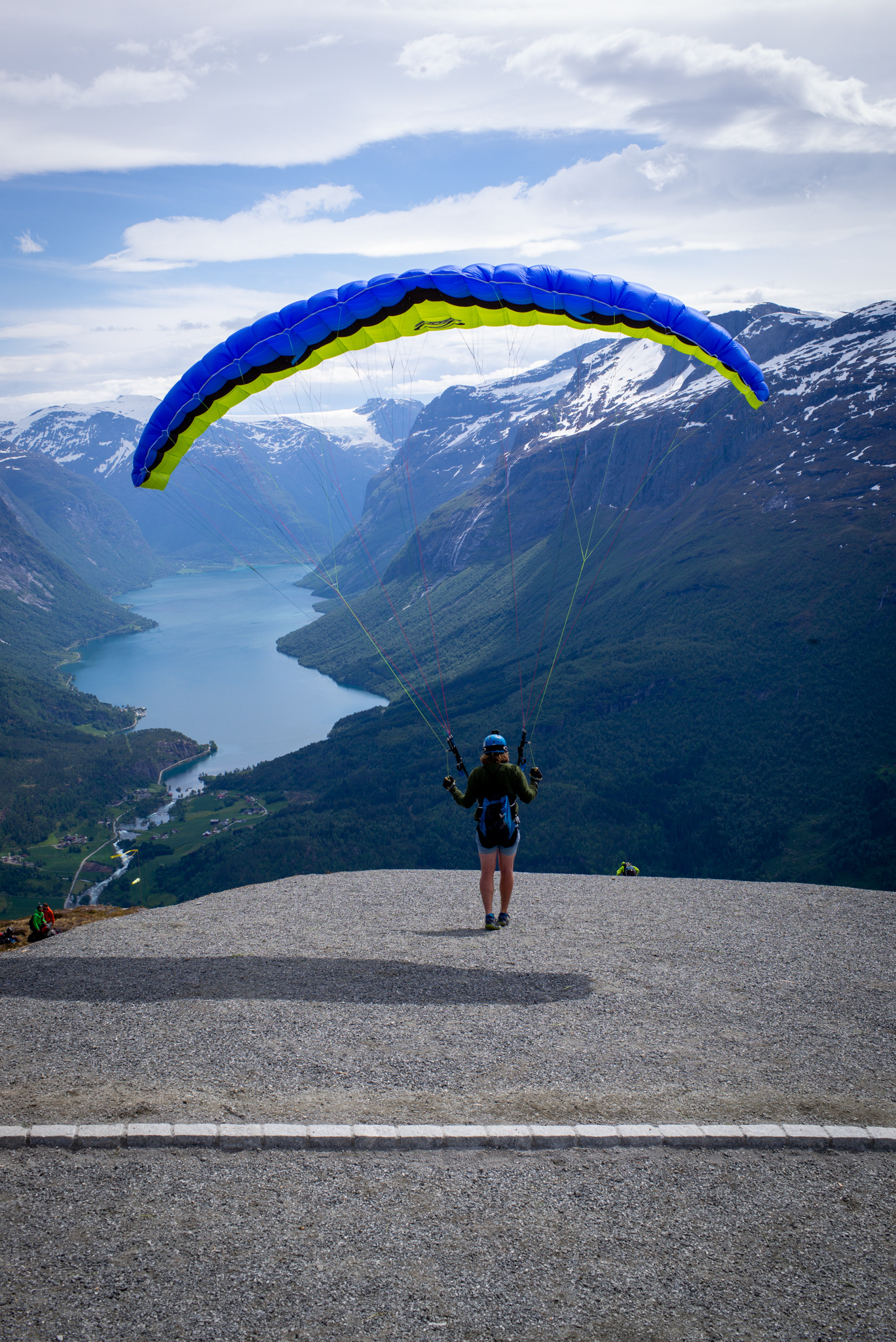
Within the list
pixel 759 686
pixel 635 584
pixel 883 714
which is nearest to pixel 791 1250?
pixel 883 714

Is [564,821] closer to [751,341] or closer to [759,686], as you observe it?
[759,686]

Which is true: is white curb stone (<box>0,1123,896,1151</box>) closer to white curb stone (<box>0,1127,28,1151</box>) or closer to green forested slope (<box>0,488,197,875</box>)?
white curb stone (<box>0,1127,28,1151</box>)

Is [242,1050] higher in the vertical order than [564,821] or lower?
higher

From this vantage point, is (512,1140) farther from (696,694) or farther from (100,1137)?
(696,694)

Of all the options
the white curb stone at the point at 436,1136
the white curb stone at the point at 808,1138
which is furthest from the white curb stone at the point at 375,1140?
the white curb stone at the point at 808,1138

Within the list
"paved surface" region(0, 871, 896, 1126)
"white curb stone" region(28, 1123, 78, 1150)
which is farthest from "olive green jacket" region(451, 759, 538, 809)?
"white curb stone" region(28, 1123, 78, 1150)

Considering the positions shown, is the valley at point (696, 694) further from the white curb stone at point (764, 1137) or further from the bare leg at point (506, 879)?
the white curb stone at point (764, 1137)

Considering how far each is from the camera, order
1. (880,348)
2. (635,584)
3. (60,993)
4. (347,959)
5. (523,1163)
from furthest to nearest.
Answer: (880,348) < (635,584) < (347,959) < (60,993) < (523,1163)
